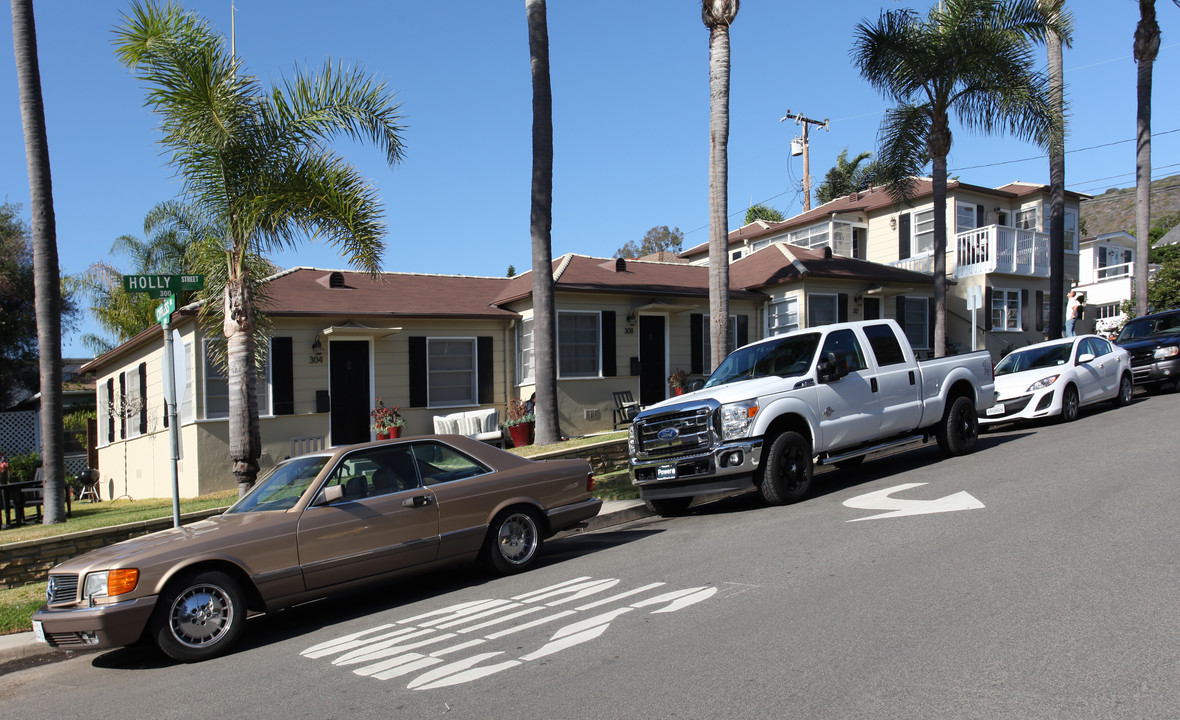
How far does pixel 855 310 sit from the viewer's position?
24.9 meters

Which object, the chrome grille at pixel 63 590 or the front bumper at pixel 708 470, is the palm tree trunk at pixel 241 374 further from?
the front bumper at pixel 708 470

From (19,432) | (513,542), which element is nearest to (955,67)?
(513,542)

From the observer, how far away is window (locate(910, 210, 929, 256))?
2873 centimetres

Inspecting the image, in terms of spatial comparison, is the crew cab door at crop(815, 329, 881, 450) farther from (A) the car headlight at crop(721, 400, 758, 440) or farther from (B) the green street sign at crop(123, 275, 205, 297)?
(B) the green street sign at crop(123, 275, 205, 297)

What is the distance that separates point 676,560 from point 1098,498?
441 centimetres

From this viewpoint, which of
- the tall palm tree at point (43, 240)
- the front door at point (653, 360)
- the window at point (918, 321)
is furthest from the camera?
the window at point (918, 321)

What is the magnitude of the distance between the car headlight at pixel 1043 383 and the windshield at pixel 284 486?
42.2 feet

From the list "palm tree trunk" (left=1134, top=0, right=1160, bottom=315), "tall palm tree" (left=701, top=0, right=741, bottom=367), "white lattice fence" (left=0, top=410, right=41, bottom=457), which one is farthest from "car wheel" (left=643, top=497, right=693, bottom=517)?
"white lattice fence" (left=0, top=410, right=41, bottom=457)

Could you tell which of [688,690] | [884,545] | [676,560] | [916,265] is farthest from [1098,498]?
[916,265]

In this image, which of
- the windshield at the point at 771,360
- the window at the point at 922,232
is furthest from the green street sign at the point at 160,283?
the window at the point at 922,232

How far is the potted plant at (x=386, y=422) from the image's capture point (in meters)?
18.2

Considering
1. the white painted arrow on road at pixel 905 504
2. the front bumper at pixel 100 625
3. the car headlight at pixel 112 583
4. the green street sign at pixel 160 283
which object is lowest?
the front bumper at pixel 100 625

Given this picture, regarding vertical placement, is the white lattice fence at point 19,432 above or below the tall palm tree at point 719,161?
below

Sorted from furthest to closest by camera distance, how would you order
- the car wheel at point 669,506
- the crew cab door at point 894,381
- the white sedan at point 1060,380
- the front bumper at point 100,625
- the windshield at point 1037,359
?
the windshield at point 1037,359 → the white sedan at point 1060,380 → the crew cab door at point 894,381 → the car wheel at point 669,506 → the front bumper at point 100,625
